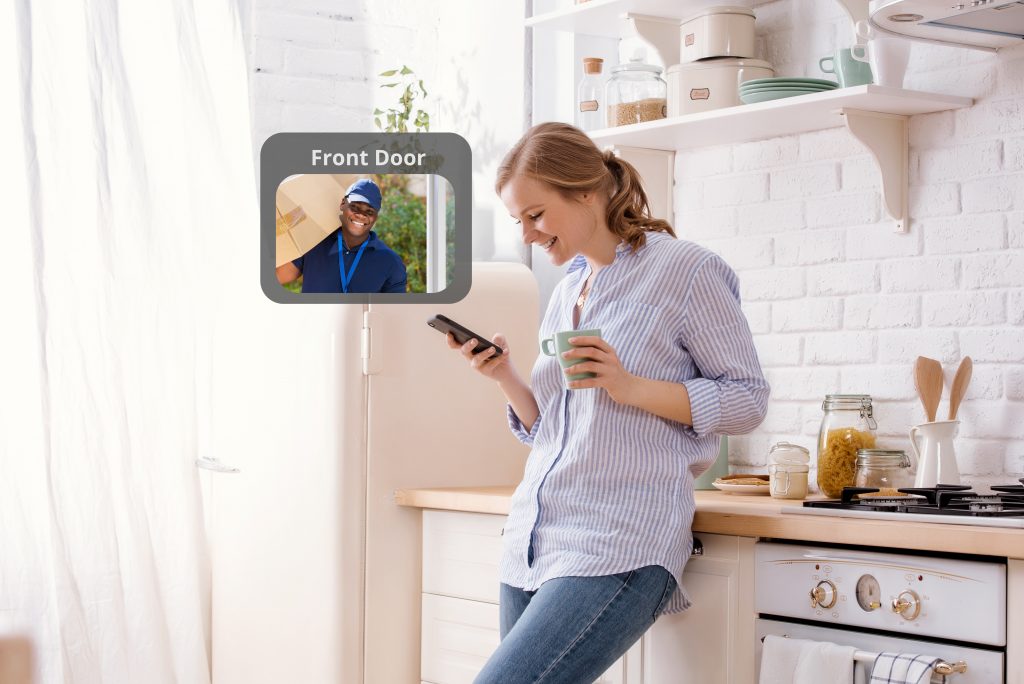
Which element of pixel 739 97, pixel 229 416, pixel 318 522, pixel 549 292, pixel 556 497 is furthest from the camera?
pixel 549 292

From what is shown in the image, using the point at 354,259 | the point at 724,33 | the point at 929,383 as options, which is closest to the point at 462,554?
the point at 354,259

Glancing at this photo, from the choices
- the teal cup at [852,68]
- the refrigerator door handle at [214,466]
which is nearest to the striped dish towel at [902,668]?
the teal cup at [852,68]

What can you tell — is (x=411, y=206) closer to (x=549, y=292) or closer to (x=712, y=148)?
(x=549, y=292)

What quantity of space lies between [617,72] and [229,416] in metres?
1.29

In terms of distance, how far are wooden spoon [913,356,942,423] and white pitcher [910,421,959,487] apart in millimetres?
99

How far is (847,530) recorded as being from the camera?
6.39ft

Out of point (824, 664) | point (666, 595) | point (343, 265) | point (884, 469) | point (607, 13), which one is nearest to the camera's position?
point (824, 664)

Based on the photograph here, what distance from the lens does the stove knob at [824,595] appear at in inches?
77.9

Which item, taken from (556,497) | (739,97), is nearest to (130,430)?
(556,497)

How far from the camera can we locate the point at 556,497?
2.09 m

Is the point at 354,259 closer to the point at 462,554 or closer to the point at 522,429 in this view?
the point at 462,554

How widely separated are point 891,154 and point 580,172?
792mm

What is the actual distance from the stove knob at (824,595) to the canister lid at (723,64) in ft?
4.13

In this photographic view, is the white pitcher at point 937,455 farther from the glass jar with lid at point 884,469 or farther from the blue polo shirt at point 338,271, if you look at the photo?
the blue polo shirt at point 338,271
